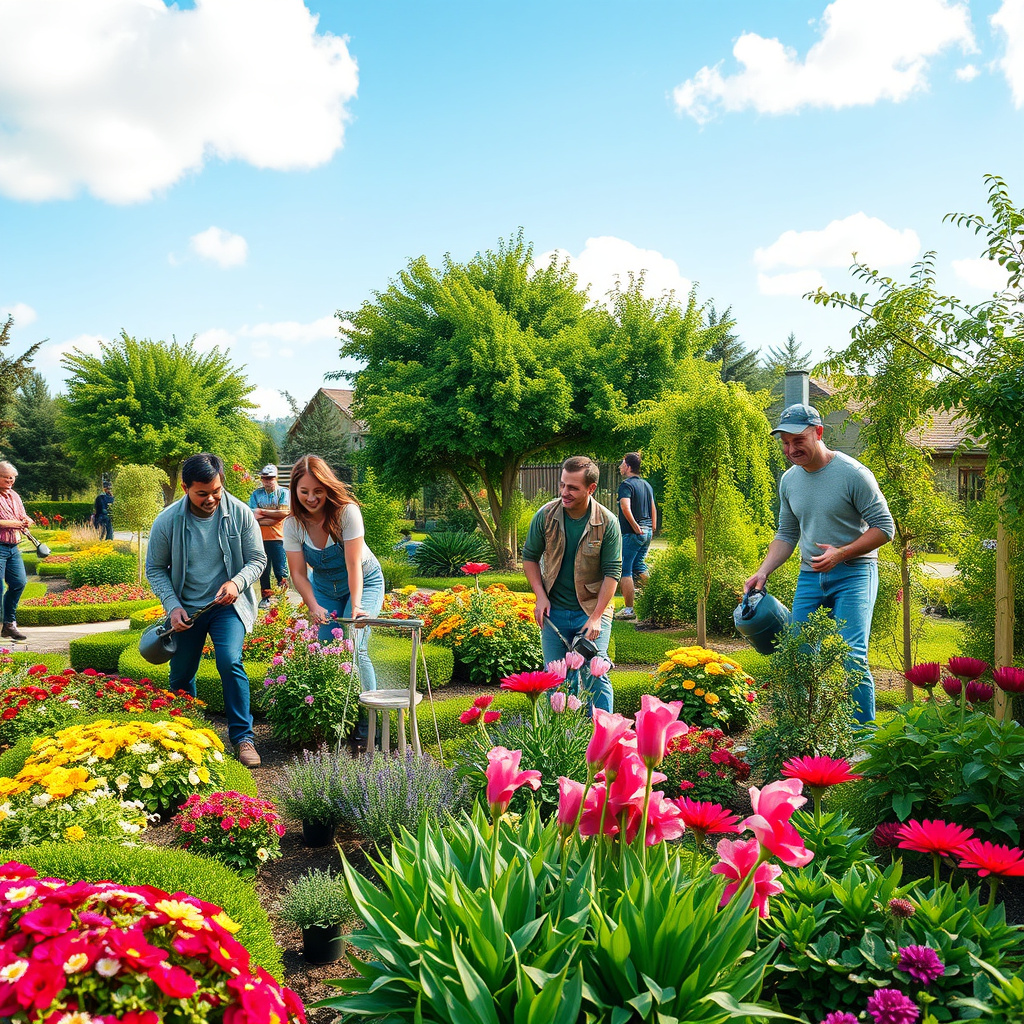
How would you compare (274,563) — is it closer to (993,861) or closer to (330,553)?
(330,553)

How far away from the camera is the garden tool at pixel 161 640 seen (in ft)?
15.2

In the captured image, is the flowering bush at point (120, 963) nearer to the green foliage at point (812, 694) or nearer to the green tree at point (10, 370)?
the green foliage at point (812, 694)

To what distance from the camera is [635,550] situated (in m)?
9.70

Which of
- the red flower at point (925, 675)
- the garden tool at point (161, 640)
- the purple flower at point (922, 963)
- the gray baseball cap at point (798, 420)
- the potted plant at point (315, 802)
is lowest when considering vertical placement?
the potted plant at point (315, 802)

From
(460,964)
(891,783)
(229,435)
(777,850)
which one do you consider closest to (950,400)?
(891,783)

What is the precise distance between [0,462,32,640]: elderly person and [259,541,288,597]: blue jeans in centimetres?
263

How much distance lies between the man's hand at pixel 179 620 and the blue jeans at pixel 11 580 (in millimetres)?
5554

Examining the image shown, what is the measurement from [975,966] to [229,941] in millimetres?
1592

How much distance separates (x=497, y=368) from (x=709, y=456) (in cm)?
779

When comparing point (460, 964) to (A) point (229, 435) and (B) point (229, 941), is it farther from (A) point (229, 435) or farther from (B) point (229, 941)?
(A) point (229, 435)

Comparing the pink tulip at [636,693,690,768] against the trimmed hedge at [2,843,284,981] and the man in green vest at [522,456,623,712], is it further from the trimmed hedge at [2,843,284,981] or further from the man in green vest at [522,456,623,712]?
the man in green vest at [522,456,623,712]

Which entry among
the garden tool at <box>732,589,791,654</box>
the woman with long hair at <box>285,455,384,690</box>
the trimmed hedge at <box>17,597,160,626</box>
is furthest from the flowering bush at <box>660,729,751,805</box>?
the trimmed hedge at <box>17,597,160,626</box>

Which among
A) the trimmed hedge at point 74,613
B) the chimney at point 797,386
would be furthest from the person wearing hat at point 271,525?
the chimney at point 797,386

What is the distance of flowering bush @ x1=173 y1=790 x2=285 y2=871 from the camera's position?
10.5ft
